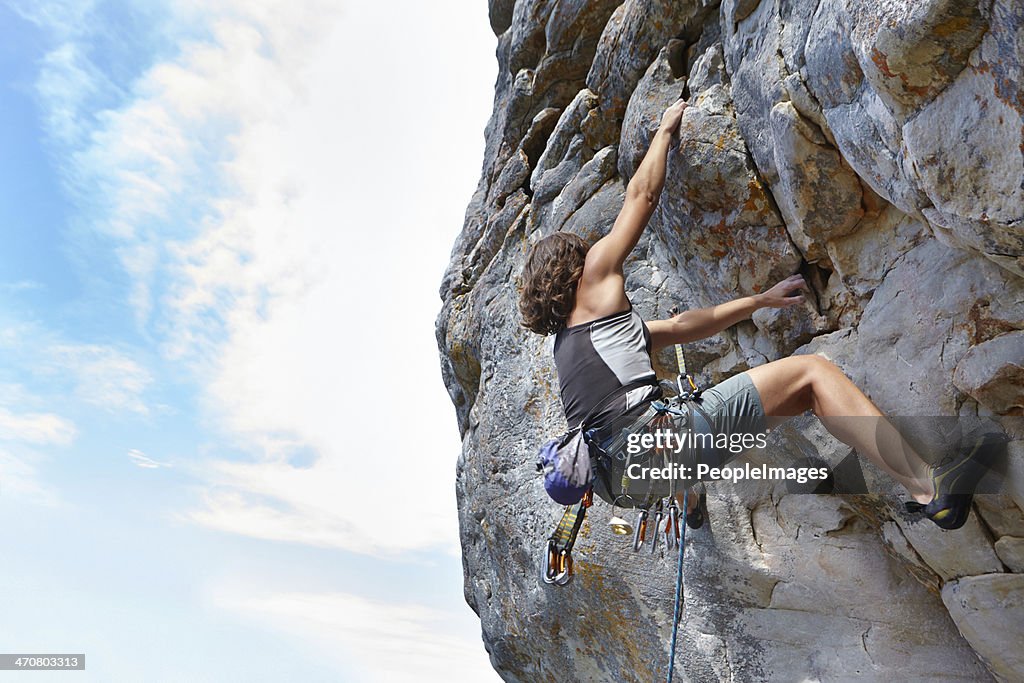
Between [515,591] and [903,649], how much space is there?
126 inches

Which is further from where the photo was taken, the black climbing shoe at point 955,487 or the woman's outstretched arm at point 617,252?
the woman's outstretched arm at point 617,252

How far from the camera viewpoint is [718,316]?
4285mm

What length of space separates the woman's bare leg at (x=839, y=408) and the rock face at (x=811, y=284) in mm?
414

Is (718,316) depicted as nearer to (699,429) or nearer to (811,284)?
(811,284)

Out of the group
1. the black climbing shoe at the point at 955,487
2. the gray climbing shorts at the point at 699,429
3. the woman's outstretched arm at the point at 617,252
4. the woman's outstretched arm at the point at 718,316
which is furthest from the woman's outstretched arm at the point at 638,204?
the black climbing shoe at the point at 955,487

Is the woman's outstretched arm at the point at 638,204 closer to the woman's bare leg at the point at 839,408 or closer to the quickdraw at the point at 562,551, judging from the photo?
the woman's bare leg at the point at 839,408

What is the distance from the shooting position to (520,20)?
7.10 meters

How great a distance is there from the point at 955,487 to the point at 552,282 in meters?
2.13

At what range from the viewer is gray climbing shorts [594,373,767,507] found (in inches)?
137

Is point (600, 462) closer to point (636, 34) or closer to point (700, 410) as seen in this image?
point (700, 410)

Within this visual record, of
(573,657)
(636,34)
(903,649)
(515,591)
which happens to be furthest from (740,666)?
(636,34)

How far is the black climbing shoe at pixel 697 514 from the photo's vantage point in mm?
4680

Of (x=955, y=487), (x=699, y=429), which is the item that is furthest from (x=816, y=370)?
(x=955, y=487)
